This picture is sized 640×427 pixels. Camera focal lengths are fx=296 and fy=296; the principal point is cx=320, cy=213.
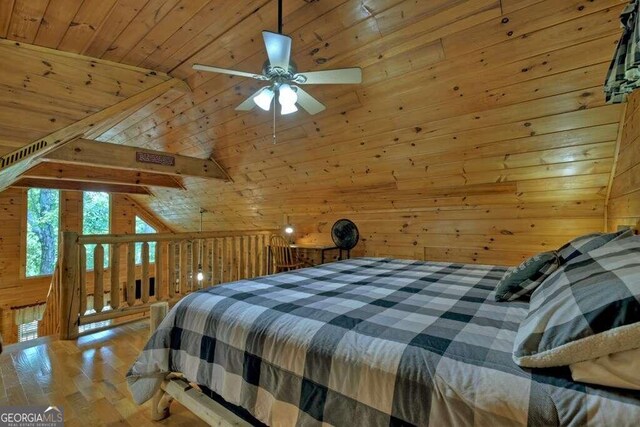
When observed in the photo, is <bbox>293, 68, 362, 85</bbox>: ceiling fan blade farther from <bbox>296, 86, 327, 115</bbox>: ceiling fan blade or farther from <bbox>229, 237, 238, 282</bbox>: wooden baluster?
<bbox>229, 237, 238, 282</bbox>: wooden baluster

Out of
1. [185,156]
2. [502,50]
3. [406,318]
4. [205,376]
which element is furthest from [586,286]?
[185,156]

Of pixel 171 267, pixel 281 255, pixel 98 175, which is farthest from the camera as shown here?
pixel 98 175

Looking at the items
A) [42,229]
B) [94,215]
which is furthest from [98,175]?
[42,229]

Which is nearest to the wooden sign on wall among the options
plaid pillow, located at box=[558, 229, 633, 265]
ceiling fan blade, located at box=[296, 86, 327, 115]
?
ceiling fan blade, located at box=[296, 86, 327, 115]

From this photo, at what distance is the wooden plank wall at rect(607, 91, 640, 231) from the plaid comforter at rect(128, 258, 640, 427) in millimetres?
1286

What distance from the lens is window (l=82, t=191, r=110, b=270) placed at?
631 centimetres

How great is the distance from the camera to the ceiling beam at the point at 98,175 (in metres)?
4.59

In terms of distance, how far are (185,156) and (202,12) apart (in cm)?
261

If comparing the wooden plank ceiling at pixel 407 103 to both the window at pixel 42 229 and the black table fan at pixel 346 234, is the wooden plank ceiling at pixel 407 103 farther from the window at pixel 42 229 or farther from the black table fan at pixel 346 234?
the window at pixel 42 229

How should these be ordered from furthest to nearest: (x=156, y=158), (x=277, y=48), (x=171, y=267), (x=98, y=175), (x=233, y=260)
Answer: (x=98, y=175)
(x=156, y=158)
(x=233, y=260)
(x=171, y=267)
(x=277, y=48)

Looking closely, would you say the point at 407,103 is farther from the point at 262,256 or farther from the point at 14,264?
the point at 14,264

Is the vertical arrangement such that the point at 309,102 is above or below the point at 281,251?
above

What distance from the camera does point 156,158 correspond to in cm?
415

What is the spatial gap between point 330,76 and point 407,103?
3.44 ft
